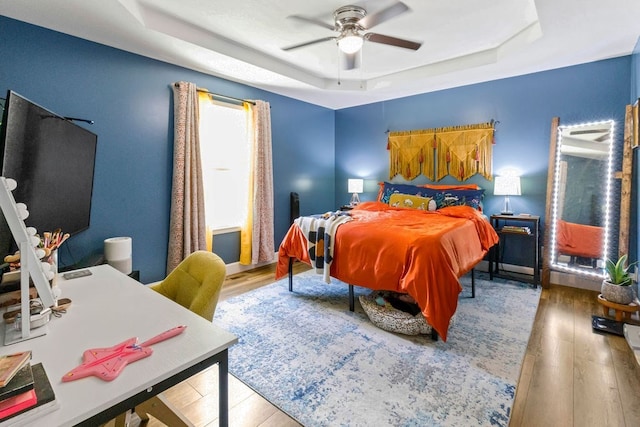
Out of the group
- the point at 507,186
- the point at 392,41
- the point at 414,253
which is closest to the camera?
the point at 414,253

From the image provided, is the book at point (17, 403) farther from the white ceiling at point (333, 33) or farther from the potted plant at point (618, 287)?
the potted plant at point (618, 287)

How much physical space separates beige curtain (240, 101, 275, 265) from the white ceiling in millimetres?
474

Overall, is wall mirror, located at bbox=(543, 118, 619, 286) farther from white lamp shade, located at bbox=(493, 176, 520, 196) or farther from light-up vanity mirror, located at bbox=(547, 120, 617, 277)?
white lamp shade, located at bbox=(493, 176, 520, 196)

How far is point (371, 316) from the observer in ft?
8.44

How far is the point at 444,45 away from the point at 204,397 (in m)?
3.68

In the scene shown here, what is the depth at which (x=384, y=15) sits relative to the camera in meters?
2.16

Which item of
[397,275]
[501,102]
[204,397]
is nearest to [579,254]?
[501,102]

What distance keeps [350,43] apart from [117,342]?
8.05 feet

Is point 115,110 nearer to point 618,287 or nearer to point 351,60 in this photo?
point 351,60

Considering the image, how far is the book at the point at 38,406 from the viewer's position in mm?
633

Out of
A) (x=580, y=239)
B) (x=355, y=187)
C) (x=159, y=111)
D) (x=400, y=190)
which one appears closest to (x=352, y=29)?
(x=159, y=111)

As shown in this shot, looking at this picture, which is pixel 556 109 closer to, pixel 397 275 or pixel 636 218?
pixel 636 218

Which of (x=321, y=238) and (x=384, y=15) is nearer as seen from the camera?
(x=384, y=15)

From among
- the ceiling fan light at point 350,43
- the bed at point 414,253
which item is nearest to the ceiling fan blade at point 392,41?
the ceiling fan light at point 350,43
